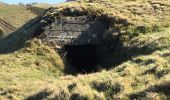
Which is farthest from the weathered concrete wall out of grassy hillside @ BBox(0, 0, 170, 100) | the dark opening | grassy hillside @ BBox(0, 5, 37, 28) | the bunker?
grassy hillside @ BBox(0, 5, 37, 28)

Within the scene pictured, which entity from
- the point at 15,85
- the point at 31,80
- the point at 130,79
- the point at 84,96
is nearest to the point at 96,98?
the point at 84,96

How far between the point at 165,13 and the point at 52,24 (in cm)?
629

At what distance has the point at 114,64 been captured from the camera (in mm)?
23297

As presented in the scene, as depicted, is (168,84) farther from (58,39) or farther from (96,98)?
(58,39)

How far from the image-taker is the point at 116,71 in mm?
17547

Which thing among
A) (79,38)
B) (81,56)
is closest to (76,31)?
(79,38)

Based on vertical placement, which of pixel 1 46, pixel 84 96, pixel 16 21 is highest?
pixel 84 96

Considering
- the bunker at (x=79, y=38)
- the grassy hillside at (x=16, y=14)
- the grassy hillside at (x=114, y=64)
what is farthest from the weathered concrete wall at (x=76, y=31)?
the grassy hillside at (x=16, y=14)

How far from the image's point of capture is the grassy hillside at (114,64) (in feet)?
48.1

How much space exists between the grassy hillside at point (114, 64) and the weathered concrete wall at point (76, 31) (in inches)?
26.5

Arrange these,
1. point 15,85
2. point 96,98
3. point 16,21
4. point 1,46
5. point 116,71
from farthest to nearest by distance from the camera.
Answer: point 16,21, point 1,46, point 15,85, point 116,71, point 96,98

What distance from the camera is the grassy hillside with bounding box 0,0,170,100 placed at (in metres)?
14.7

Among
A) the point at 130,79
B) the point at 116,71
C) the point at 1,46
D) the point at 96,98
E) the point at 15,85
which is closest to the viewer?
the point at 96,98

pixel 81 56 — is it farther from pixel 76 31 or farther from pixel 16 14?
pixel 16 14
